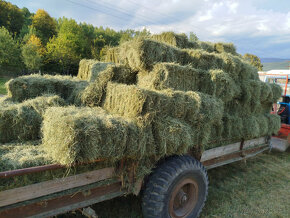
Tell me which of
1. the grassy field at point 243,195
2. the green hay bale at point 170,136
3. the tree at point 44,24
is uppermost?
the tree at point 44,24

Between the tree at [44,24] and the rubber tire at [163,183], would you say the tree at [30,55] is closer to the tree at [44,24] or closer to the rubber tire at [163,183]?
the tree at [44,24]

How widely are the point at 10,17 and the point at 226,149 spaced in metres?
53.1

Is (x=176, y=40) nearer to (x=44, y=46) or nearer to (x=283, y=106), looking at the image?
(x=283, y=106)

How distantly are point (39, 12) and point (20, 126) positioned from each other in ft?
169

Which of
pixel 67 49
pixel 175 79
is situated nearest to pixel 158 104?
pixel 175 79

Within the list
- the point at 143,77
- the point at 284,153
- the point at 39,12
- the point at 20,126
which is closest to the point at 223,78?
the point at 143,77

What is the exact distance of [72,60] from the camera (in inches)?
1257

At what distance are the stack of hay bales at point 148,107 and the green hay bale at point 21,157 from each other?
14 cm

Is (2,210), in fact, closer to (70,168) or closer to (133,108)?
(70,168)

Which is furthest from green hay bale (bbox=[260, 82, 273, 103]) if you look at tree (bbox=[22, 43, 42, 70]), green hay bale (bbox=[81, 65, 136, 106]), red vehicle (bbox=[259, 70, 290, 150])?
tree (bbox=[22, 43, 42, 70])

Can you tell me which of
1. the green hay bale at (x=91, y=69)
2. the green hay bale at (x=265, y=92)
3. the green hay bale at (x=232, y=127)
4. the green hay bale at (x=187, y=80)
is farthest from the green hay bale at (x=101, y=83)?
the green hay bale at (x=265, y=92)

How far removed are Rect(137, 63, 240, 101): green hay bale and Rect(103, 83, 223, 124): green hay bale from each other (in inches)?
15.3

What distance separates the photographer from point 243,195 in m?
4.64

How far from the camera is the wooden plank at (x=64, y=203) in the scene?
7.24 feet
